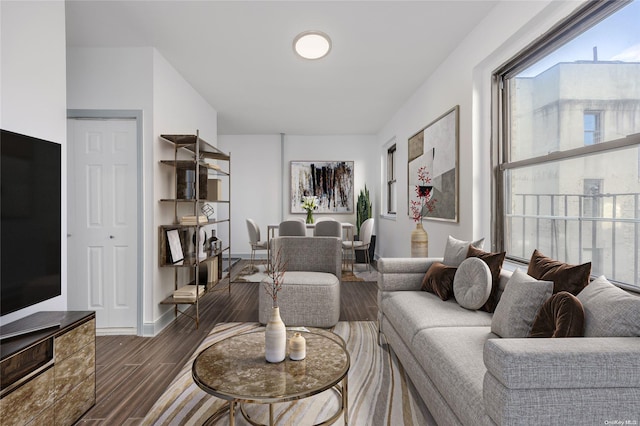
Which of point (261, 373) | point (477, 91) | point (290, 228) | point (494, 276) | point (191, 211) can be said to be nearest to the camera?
point (261, 373)

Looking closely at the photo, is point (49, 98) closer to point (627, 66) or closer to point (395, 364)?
point (395, 364)

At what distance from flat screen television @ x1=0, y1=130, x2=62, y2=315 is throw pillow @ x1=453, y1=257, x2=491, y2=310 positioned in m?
2.39

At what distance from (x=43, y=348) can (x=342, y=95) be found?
4.11m

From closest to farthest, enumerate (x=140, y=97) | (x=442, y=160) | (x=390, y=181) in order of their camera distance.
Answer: (x=140, y=97) < (x=442, y=160) < (x=390, y=181)

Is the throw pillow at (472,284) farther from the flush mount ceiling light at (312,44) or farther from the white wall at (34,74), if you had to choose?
the white wall at (34,74)

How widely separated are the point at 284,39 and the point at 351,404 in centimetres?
291

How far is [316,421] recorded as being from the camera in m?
1.77

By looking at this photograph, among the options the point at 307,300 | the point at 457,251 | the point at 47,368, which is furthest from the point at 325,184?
the point at 47,368

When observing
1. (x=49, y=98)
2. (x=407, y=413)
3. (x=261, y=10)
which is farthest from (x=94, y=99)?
(x=407, y=413)

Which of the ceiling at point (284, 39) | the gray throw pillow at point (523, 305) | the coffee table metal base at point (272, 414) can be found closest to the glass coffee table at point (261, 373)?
the coffee table metal base at point (272, 414)

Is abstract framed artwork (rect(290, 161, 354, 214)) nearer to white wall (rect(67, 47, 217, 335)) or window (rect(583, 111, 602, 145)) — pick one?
white wall (rect(67, 47, 217, 335))

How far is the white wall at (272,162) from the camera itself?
727 cm

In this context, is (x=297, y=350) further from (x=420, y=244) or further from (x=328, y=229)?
(x=328, y=229)

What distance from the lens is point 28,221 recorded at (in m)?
1.65
